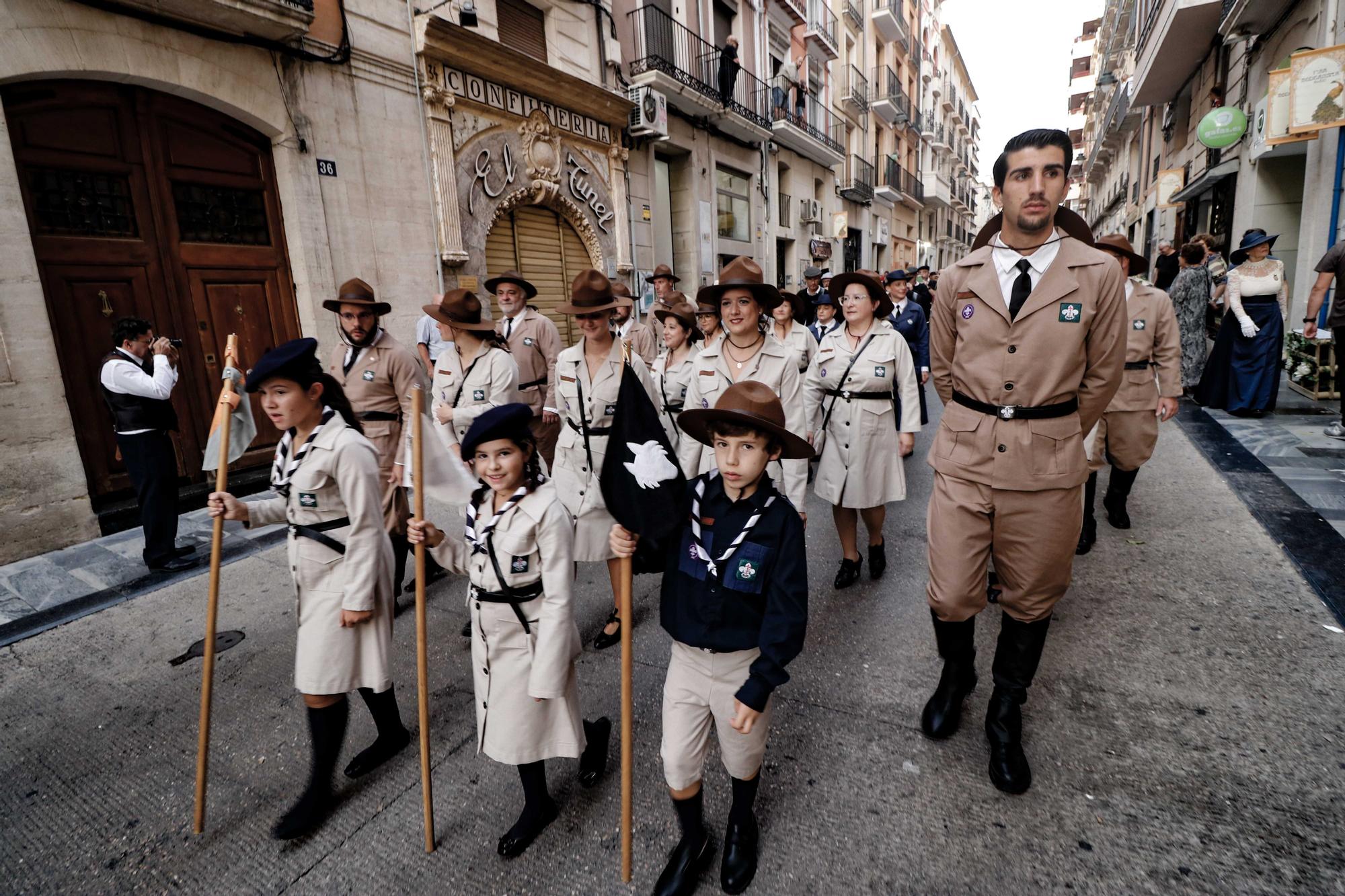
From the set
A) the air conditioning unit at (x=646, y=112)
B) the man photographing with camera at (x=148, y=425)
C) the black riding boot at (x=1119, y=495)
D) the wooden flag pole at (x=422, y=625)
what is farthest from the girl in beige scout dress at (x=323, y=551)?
the air conditioning unit at (x=646, y=112)

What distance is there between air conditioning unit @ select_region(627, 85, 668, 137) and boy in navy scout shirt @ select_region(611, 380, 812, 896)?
12.5m

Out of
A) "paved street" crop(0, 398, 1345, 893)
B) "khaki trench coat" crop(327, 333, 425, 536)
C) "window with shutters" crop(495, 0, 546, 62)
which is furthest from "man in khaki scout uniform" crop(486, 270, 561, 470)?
"window with shutters" crop(495, 0, 546, 62)

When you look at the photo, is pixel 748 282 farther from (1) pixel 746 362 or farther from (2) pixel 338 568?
(2) pixel 338 568

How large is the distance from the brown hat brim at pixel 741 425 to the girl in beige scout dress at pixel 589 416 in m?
1.55

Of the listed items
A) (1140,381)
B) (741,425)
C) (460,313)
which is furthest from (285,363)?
(1140,381)

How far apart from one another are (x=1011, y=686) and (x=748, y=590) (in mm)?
1383

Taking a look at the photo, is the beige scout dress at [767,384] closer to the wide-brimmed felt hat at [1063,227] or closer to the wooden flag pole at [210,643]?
the wide-brimmed felt hat at [1063,227]

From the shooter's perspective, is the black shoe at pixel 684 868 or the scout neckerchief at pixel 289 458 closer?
the black shoe at pixel 684 868

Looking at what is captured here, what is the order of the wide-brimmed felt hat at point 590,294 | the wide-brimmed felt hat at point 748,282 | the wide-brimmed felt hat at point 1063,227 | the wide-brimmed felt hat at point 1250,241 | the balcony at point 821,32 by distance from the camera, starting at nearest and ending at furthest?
the wide-brimmed felt hat at point 1063,227, the wide-brimmed felt hat at point 748,282, the wide-brimmed felt hat at point 590,294, the wide-brimmed felt hat at point 1250,241, the balcony at point 821,32

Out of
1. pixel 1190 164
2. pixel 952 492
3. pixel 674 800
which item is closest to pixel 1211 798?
pixel 952 492

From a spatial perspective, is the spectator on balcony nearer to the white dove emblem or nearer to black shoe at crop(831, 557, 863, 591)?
black shoe at crop(831, 557, 863, 591)

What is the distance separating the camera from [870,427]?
432 cm

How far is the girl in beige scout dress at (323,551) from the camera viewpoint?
2471 mm

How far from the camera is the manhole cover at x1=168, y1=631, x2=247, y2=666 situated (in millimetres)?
3762
